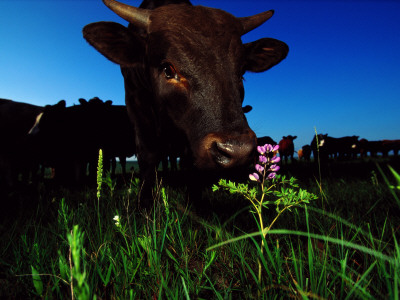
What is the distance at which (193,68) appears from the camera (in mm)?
2383

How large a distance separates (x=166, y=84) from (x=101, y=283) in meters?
2.02

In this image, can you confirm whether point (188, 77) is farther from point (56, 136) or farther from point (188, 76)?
point (56, 136)

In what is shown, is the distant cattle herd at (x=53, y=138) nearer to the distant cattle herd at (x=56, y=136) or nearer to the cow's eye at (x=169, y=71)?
the distant cattle herd at (x=56, y=136)

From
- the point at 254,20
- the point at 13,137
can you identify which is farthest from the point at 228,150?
the point at 13,137

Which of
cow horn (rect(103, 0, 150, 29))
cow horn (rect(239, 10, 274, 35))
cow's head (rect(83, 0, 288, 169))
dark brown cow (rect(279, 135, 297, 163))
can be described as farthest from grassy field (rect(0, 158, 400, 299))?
dark brown cow (rect(279, 135, 297, 163))

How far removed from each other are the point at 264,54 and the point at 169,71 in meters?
1.88

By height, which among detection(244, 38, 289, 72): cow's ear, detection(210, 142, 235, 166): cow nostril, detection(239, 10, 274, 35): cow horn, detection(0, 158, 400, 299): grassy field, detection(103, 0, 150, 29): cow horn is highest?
detection(239, 10, 274, 35): cow horn

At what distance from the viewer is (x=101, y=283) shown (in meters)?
1.19

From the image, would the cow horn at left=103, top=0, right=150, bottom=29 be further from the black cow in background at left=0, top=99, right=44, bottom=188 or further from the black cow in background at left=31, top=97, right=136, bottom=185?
the black cow in background at left=0, top=99, right=44, bottom=188

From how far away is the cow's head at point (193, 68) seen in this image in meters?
1.99

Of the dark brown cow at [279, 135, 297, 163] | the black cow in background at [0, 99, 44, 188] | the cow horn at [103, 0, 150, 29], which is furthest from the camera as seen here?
the dark brown cow at [279, 135, 297, 163]

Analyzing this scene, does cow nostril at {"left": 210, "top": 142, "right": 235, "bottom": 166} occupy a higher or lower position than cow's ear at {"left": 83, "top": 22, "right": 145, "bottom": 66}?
lower

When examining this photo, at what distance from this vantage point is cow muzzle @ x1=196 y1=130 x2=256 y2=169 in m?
1.81

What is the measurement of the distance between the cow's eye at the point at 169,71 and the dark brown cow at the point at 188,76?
0.03ft
